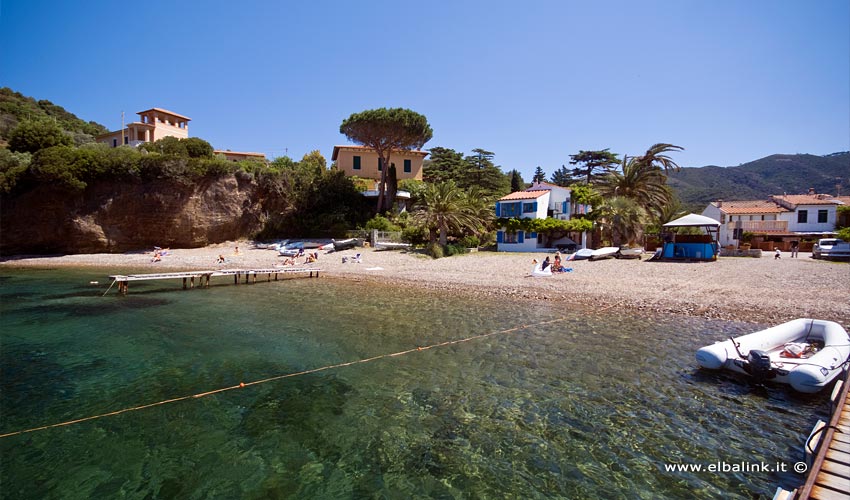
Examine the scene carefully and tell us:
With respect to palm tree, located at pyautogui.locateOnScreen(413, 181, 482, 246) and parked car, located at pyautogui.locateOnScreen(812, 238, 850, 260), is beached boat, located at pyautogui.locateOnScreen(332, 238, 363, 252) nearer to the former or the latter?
palm tree, located at pyautogui.locateOnScreen(413, 181, 482, 246)

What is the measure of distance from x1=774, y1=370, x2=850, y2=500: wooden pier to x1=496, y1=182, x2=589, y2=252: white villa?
93.7 feet

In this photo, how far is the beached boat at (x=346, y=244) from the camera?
37.5 meters

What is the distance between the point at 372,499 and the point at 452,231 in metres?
29.4

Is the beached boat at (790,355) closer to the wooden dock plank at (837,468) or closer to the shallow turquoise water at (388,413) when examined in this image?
the shallow turquoise water at (388,413)

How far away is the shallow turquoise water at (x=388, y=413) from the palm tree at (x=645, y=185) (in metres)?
26.6

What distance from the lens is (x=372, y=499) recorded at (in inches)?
209

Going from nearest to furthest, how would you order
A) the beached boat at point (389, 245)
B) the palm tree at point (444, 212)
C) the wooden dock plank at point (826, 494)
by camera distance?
1. the wooden dock plank at point (826, 494)
2. the palm tree at point (444, 212)
3. the beached boat at point (389, 245)

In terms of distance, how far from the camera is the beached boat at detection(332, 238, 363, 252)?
1475 inches

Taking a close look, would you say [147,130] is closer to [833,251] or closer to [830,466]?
[830,466]

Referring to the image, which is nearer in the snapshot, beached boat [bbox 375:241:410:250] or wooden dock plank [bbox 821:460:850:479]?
wooden dock plank [bbox 821:460:850:479]

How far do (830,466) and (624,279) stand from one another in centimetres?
1814

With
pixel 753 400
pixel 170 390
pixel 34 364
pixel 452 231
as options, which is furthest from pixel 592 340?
pixel 452 231

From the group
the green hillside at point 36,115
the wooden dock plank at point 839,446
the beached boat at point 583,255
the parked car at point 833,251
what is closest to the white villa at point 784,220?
the parked car at point 833,251

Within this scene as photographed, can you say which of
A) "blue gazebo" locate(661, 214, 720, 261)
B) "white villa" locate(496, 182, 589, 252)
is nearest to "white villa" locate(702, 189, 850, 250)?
"blue gazebo" locate(661, 214, 720, 261)
